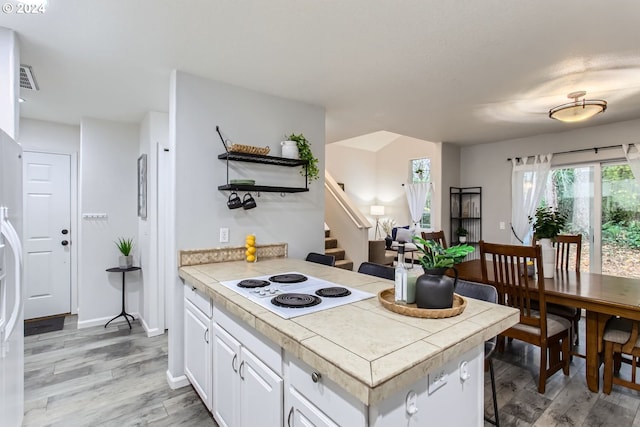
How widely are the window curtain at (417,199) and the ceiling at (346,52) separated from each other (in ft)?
14.4

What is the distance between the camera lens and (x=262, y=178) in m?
2.86

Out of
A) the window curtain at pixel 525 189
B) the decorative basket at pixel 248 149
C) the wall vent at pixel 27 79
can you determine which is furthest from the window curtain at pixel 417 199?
the wall vent at pixel 27 79

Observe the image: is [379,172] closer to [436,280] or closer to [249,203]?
[249,203]

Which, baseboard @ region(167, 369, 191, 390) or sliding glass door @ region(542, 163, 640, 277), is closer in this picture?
baseboard @ region(167, 369, 191, 390)

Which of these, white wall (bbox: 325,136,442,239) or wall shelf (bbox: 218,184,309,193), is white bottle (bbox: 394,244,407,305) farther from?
white wall (bbox: 325,136,442,239)

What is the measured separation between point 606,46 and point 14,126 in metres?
3.70

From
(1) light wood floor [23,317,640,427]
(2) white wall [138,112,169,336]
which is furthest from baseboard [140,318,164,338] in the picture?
(1) light wood floor [23,317,640,427]

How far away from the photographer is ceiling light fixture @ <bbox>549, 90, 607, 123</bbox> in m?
2.65

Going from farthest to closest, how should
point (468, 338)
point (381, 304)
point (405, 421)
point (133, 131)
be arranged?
point (133, 131) → point (381, 304) → point (468, 338) → point (405, 421)

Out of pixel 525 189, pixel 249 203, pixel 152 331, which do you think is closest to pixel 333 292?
pixel 249 203

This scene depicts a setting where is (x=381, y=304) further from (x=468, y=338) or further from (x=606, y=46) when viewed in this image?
(x=606, y=46)

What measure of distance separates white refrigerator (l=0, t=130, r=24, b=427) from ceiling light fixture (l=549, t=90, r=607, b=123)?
3850 millimetres

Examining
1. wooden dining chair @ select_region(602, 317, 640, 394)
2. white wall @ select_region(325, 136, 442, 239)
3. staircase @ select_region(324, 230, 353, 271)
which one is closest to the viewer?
wooden dining chair @ select_region(602, 317, 640, 394)

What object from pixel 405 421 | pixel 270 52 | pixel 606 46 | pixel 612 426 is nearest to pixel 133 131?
pixel 270 52
